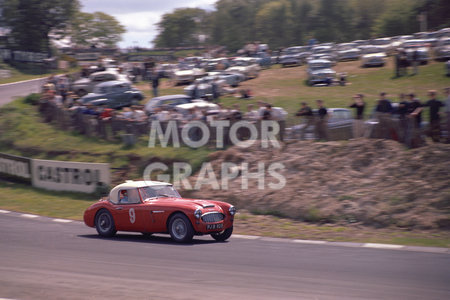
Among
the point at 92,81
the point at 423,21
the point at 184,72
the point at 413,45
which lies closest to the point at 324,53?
the point at 413,45

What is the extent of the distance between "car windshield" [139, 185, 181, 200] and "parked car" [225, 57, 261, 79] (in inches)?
937

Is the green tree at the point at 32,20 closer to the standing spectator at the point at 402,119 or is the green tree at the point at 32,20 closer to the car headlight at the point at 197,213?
the standing spectator at the point at 402,119

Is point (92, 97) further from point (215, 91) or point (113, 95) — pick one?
point (215, 91)

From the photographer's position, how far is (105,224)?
12273 mm

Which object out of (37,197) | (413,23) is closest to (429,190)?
(37,197)

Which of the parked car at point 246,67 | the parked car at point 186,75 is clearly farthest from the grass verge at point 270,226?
the parked car at point 246,67

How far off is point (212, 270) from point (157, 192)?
3999 mm

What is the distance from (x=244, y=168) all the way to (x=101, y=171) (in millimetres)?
5260

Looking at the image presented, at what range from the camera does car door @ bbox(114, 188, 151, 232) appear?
451 inches

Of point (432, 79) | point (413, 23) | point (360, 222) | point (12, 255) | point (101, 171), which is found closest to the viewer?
point (12, 255)

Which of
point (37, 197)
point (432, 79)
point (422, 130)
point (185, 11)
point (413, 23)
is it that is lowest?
point (37, 197)

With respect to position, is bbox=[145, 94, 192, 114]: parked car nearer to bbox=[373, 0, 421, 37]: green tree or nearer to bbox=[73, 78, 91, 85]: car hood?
bbox=[73, 78, 91, 85]: car hood

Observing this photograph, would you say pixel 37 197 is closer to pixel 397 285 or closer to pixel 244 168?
pixel 244 168

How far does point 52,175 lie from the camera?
2055 centimetres
